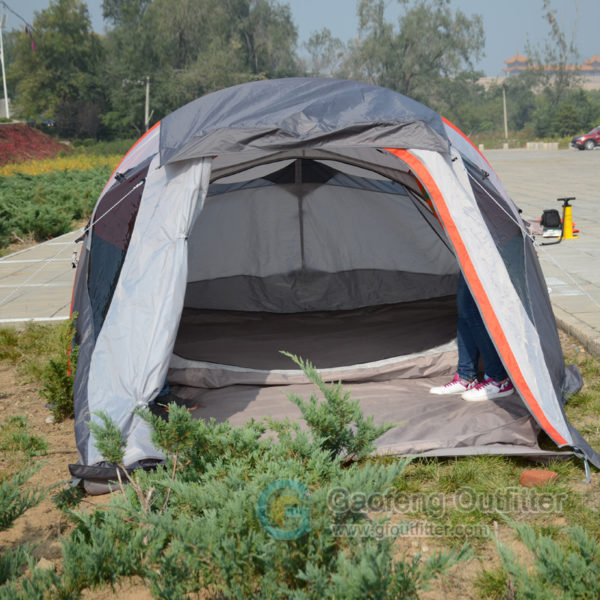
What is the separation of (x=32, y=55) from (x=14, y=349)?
51425 millimetres

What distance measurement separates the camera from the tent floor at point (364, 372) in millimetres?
3539

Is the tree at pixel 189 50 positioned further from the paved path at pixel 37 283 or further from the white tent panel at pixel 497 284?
the white tent panel at pixel 497 284

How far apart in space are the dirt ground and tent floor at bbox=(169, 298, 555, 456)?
66 cm

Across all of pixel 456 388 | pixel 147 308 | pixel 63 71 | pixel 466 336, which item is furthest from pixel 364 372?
pixel 63 71

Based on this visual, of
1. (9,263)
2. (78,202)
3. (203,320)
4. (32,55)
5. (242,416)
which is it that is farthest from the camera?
(32,55)

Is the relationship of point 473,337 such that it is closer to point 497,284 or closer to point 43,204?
point 497,284

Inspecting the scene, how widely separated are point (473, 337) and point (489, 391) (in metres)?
0.31

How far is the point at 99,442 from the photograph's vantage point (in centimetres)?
256

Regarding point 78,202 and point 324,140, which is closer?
point 324,140

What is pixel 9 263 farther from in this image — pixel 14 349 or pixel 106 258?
pixel 106 258

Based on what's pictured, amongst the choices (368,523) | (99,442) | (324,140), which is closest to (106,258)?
(324,140)

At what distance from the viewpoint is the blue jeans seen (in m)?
3.91

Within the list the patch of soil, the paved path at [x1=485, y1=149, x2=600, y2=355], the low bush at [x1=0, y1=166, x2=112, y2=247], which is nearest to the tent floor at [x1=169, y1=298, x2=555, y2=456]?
the paved path at [x1=485, y1=149, x2=600, y2=355]

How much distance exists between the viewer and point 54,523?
115 inches
